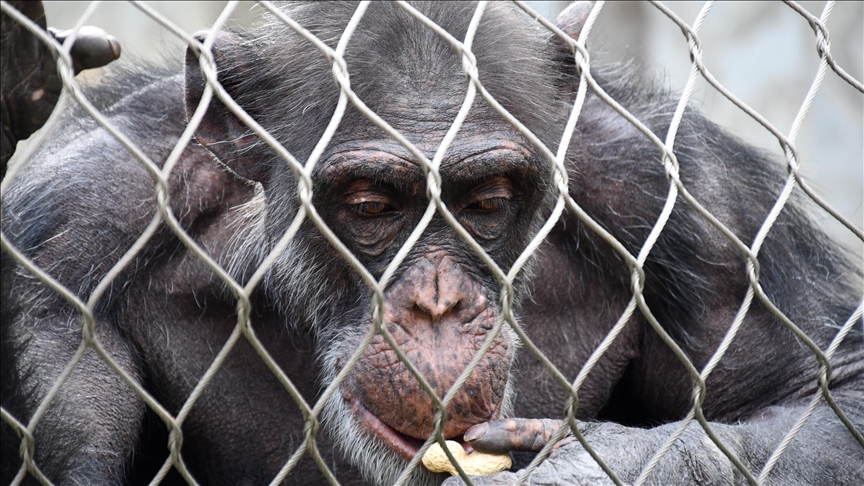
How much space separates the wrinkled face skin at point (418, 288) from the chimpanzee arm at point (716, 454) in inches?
7.7

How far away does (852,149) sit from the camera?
7.46 metres

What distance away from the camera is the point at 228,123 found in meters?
2.77

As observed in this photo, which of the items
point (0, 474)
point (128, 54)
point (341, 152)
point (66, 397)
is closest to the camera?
point (0, 474)

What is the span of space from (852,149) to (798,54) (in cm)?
95

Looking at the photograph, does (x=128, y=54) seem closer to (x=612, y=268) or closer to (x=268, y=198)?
(x=268, y=198)

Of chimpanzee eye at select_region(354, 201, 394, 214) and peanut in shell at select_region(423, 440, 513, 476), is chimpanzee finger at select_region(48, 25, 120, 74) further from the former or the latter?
peanut in shell at select_region(423, 440, 513, 476)

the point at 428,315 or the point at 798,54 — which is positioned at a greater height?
the point at 428,315

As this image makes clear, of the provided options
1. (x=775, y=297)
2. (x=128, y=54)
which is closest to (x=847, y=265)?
(x=775, y=297)

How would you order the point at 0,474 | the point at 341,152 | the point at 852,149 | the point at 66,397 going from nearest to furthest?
1. the point at 0,474
2. the point at 341,152
3. the point at 66,397
4. the point at 852,149

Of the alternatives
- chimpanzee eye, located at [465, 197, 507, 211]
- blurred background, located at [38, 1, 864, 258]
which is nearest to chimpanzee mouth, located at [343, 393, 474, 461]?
chimpanzee eye, located at [465, 197, 507, 211]

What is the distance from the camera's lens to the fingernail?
212 cm

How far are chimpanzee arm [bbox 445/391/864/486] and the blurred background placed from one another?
15.4 feet

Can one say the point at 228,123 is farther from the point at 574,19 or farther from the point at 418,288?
the point at 574,19

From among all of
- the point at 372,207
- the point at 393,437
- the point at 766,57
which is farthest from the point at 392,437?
the point at 766,57
